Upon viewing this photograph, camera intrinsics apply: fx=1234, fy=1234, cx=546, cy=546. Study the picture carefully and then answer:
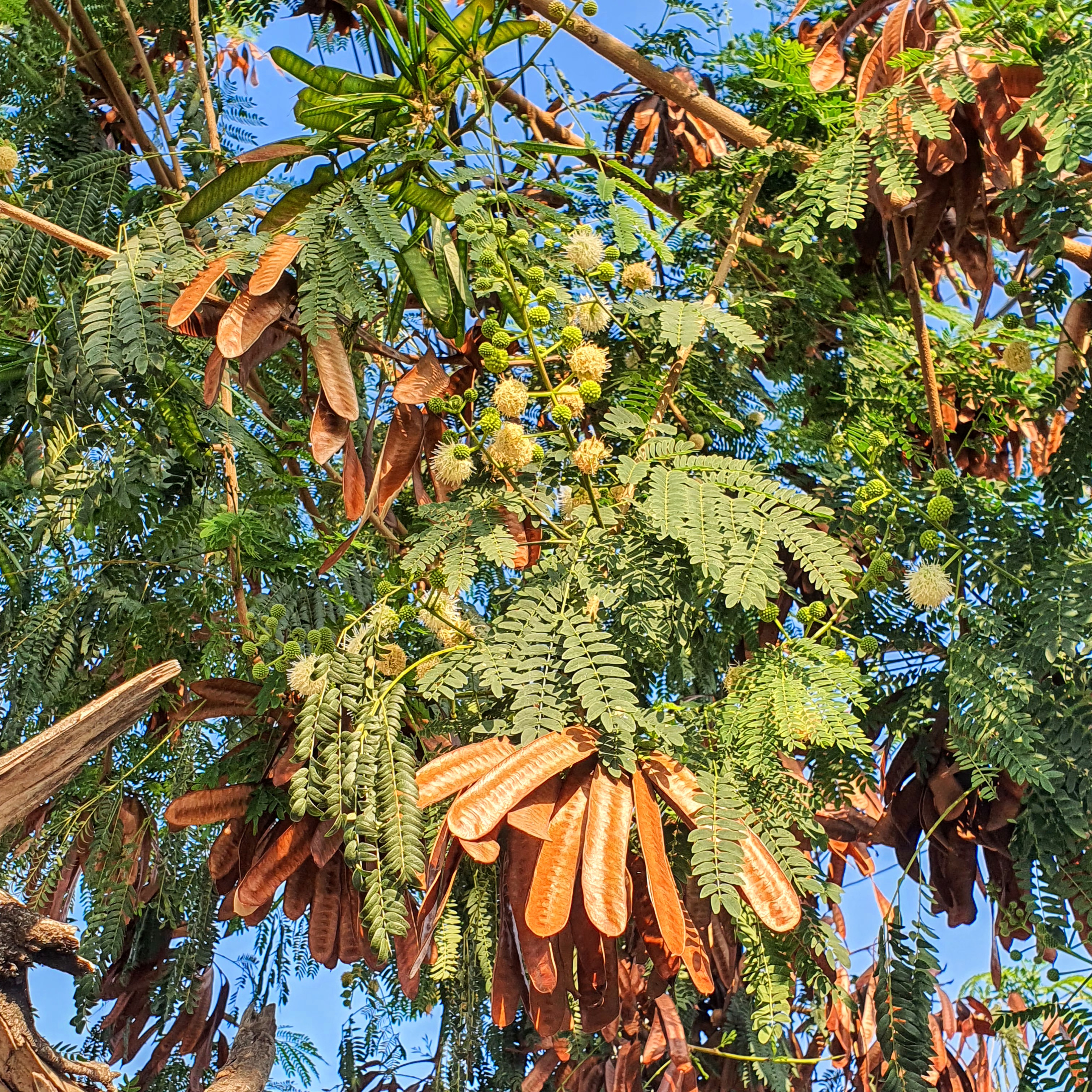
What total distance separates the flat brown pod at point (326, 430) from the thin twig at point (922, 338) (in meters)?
1.30

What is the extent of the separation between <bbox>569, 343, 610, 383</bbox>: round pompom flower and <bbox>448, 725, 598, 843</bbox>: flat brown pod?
637 mm

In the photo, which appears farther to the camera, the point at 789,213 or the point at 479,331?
the point at 789,213

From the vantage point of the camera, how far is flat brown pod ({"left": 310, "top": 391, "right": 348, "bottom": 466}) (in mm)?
1951

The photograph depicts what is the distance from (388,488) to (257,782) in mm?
557

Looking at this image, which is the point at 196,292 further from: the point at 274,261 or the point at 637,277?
the point at 637,277

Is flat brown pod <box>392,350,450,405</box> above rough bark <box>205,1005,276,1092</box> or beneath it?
above

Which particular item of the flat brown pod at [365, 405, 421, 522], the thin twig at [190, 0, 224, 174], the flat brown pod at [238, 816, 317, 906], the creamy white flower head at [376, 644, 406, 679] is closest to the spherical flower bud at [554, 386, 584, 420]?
the flat brown pod at [365, 405, 421, 522]

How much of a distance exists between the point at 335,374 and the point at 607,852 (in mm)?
919

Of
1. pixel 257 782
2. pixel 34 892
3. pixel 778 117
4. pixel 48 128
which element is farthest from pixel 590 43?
pixel 34 892

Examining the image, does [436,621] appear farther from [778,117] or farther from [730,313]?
[778,117]

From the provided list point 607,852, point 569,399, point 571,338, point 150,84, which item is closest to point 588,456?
point 569,399

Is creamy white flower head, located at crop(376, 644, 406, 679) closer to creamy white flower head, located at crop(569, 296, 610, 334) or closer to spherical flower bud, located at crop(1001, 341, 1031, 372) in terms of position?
creamy white flower head, located at crop(569, 296, 610, 334)

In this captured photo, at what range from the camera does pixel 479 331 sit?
2291 millimetres

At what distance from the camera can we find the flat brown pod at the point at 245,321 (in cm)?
190
